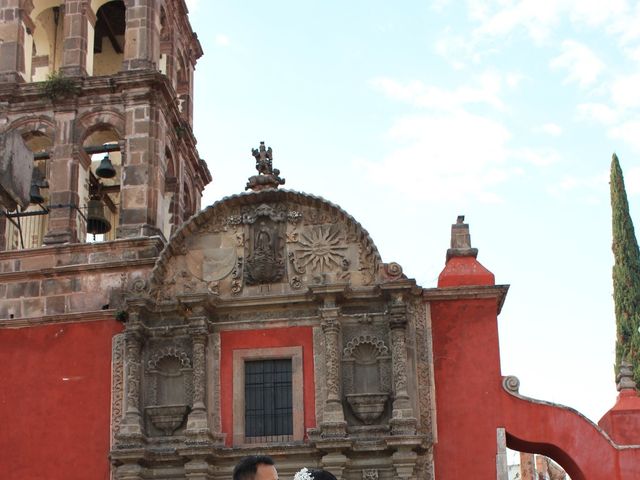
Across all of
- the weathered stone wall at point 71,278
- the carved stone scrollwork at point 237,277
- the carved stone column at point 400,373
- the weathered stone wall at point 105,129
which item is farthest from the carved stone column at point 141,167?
the carved stone column at point 400,373

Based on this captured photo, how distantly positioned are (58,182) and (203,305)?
3566 millimetres

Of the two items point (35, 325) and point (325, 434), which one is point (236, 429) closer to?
point (325, 434)

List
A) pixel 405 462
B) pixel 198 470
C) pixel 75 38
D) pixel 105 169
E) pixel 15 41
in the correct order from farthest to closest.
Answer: pixel 15 41
pixel 75 38
pixel 105 169
pixel 198 470
pixel 405 462

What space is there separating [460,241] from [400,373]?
7.89 feet

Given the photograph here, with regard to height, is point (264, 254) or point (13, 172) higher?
point (264, 254)

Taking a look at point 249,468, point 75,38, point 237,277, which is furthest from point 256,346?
point 249,468

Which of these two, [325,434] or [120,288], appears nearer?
[325,434]

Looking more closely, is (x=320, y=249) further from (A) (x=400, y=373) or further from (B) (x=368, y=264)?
(A) (x=400, y=373)

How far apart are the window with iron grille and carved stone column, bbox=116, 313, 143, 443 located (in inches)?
61.0

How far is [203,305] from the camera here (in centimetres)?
1644

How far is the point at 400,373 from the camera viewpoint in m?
15.9

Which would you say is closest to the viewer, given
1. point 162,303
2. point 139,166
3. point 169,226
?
point 162,303

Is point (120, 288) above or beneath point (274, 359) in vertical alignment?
above

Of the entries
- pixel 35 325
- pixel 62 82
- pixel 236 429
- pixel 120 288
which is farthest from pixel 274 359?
pixel 62 82
